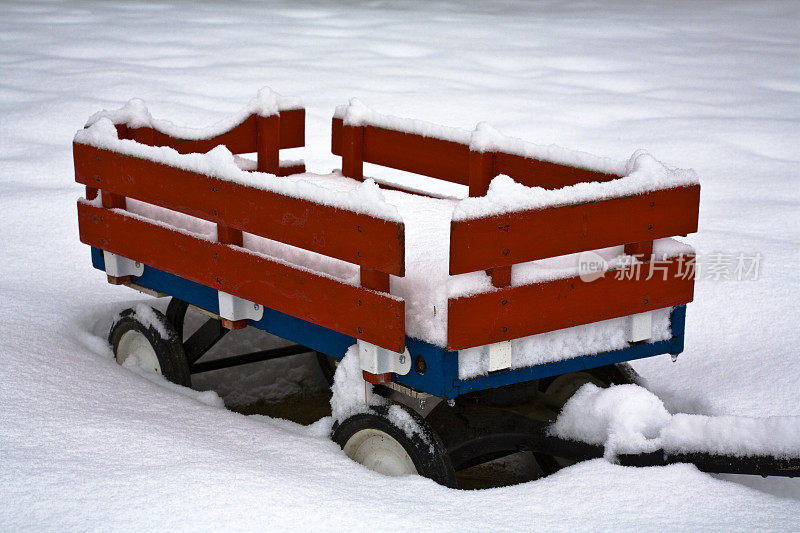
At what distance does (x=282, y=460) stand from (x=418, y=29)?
31.7 ft

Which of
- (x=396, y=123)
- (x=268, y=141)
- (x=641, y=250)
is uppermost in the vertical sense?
(x=396, y=123)

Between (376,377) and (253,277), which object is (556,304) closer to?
(376,377)

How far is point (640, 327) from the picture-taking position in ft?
12.0

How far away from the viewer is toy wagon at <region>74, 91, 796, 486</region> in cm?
333

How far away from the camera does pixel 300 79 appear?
9.92 meters

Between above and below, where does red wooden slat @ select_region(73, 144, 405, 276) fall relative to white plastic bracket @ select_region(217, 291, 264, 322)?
above

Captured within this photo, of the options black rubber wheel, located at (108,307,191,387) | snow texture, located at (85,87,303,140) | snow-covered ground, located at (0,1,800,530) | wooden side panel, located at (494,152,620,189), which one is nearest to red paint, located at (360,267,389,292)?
snow-covered ground, located at (0,1,800,530)

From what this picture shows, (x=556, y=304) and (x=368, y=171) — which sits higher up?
(x=556, y=304)

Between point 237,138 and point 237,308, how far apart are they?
4.56ft

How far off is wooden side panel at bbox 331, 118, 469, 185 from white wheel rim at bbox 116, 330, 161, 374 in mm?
1294

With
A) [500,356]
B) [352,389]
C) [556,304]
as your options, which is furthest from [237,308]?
[556,304]

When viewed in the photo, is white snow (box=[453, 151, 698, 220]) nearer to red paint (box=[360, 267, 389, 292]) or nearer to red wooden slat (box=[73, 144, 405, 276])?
red wooden slat (box=[73, 144, 405, 276])

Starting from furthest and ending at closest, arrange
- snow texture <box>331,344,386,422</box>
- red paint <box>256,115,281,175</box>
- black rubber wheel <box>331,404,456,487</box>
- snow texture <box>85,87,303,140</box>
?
red paint <box>256,115,281,175</box>, snow texture <box>85,87,303,140</box>, snow texture <box>331,344,386,422</box>, black rubber wheel <box>331,404,456,487</box>

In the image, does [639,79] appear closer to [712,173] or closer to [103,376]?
[712,173]
